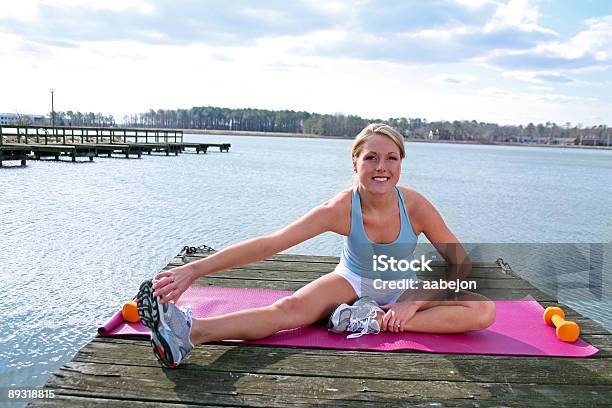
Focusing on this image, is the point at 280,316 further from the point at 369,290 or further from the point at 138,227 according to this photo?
the point at 138,227

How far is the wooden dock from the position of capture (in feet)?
7.36

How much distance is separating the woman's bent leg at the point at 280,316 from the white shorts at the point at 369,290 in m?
0.03

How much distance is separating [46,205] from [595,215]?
1347 centimetres

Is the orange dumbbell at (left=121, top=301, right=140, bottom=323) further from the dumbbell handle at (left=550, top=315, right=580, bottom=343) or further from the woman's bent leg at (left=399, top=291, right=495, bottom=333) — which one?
the dumbbell handle at (left=550, top=315, right=580, bottom=343)

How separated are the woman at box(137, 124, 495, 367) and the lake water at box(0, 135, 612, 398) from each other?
1838 mm

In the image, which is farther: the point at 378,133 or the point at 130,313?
the point at 130,313

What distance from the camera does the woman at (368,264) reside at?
9.27ft

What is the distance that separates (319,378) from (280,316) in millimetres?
571

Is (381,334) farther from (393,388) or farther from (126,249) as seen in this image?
(126,249)

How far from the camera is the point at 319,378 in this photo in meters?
2.46

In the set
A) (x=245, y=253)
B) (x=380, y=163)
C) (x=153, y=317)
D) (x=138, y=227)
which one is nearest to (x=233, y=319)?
(x=245, y=253)

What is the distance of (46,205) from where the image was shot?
10.7m

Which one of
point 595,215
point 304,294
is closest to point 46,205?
point 304,294

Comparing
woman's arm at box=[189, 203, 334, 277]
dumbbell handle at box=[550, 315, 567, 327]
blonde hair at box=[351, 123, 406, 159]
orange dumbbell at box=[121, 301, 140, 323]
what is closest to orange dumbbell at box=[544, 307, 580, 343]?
dumbbell handle at box=[550, 315, 567, 327]
